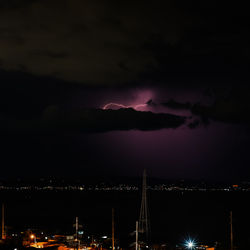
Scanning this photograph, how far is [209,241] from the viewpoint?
45.7 metres

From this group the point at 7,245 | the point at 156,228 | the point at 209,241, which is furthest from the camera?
the point at 156,228

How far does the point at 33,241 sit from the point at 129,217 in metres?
41.6

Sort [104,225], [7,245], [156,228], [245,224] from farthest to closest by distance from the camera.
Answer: [245,224] < [104,225] < [156,228] < [7,245]

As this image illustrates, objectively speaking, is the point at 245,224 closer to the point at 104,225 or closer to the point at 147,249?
the point at 104,225

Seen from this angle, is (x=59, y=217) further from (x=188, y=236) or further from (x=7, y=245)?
(x=7, y=245)

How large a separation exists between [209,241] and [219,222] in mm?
19031

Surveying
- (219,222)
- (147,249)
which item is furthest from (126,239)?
(219,222)

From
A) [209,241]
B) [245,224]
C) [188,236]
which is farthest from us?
[245,224]

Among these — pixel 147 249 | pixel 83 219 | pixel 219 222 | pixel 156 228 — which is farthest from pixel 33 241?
pixel 219 222

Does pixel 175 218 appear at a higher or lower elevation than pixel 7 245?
lower

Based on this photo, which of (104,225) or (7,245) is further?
(104,225)

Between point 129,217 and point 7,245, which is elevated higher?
point 7,245

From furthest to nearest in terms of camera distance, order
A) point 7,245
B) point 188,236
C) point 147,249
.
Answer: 1. point 188,236
2. point 147,249
3. point 7,245

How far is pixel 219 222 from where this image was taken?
6347 cm
